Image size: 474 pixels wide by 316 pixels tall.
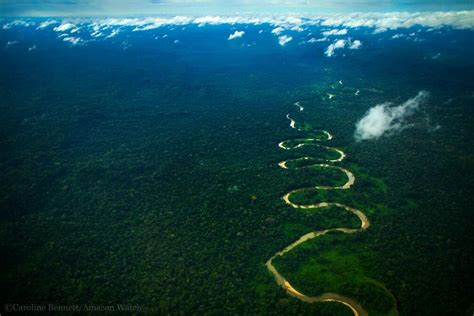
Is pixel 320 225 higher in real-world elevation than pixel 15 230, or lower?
lower

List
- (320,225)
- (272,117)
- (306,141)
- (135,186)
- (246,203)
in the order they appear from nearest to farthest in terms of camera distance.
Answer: (320,225)
(246,203)
(135,186)
(306,141)
(272,117)

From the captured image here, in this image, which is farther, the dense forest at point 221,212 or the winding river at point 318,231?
the dense forest at point 221,212

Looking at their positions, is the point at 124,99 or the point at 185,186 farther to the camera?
the point at 124,99

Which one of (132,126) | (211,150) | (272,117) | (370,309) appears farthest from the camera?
(272,117)

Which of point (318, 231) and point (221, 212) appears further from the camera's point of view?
point (221, 212)

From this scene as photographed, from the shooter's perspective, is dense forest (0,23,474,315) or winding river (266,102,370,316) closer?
winding river (266,102,370,316)

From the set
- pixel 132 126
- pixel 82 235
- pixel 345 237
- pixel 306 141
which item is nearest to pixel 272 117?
pixel 306 141

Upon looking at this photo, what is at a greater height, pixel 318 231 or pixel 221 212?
pixel 221 212

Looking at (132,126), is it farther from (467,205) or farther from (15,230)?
(467,205)
